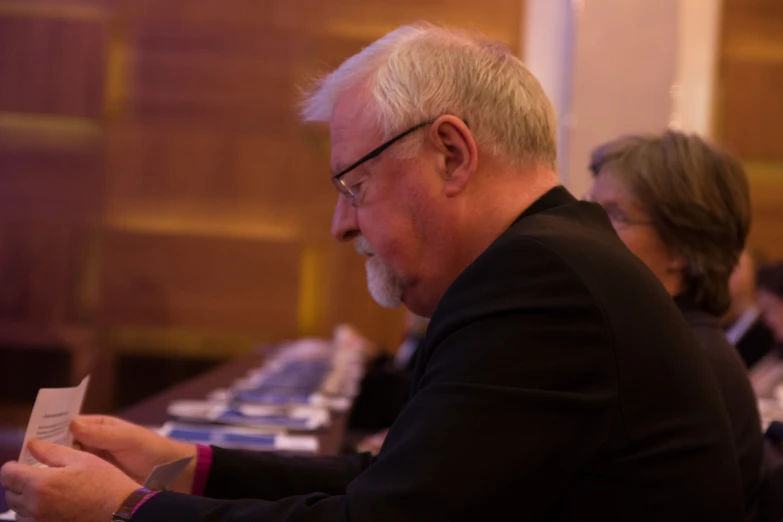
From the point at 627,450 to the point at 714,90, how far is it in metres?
5.85

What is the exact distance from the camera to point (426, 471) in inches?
42.0

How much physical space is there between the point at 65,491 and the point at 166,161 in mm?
5531

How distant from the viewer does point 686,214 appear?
2.08 m

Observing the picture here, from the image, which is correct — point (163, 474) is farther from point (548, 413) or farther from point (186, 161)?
point (186, 161)

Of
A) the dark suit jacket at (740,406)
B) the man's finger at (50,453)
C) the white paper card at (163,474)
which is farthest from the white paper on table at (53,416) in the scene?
the dark suit jacket at (740,406)

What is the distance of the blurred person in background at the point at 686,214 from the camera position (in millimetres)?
2070

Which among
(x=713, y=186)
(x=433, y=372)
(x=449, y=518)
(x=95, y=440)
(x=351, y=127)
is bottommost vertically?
(x=95, y=440)

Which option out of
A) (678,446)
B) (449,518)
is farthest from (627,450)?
(449,518)

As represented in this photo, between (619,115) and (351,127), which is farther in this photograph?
(619,115)

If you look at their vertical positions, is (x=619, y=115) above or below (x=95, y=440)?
above

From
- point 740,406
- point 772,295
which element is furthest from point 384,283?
point 772,295

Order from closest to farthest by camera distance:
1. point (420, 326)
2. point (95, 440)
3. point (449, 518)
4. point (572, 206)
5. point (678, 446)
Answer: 1. point (449, 518)
2. point (678, 446)
3. point (572, 206)
4. point (95, 440)
5. point (420, 326)

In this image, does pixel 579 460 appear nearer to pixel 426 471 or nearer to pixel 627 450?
pixel 627 450

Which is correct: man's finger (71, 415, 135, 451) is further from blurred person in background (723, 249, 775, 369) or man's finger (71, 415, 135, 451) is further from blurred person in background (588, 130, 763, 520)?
blurred person in background (723, 249, 775, 369)
